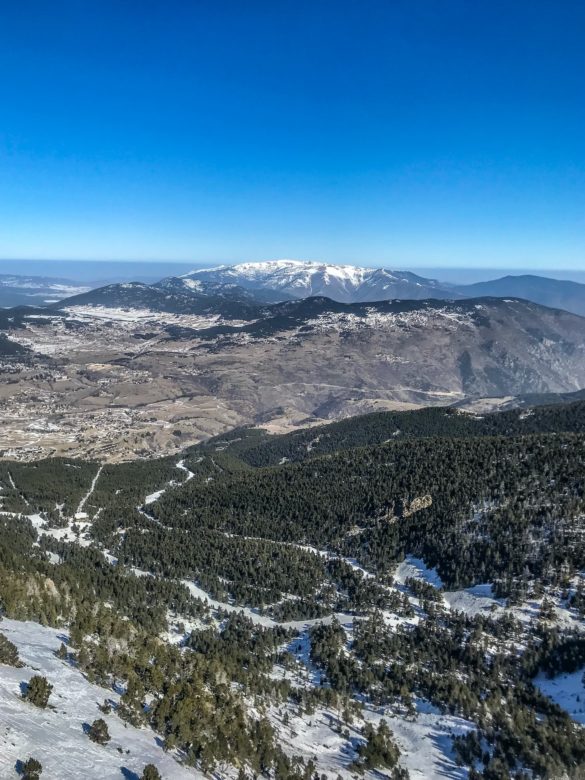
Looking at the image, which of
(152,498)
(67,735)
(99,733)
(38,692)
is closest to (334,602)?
(99,733)

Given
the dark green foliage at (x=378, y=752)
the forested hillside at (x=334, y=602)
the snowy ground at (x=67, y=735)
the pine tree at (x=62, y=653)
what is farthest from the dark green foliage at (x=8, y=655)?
the dark green foliage at (x=378, y=752)

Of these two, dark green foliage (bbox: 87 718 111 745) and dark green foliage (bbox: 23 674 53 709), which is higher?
dark green foliage (bbox: 23 674 53 709)

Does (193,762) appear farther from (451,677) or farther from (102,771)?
(451,677)

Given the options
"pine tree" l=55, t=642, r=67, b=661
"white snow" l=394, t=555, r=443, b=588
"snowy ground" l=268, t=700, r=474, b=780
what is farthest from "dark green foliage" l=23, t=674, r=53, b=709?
"white snow" l=394, t=555, r=443, b=588

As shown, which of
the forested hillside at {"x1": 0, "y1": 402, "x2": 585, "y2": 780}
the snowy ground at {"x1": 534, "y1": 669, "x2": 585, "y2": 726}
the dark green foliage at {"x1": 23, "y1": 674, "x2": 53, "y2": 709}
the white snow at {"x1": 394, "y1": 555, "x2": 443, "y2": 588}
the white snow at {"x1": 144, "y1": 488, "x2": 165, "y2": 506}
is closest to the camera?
the dark green foliage at {"x1": 23, "y1": 674, "x2": 53, "y2": 709}

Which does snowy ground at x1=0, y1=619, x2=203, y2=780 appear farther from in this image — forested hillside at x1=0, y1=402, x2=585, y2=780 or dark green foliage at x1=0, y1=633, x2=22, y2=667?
forested hillside at x1=0, y1=402, x2=585, y2=780

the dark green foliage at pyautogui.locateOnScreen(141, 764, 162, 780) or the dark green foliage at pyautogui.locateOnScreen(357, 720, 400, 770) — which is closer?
the dark green foliage at pyautogui.locateOnScreen(141, 764, 162, 780)
